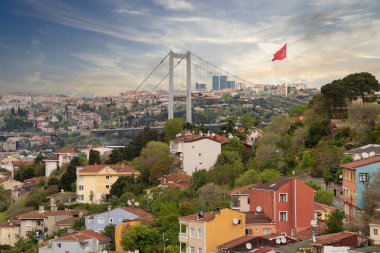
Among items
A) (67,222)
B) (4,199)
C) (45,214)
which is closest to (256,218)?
(67,222)

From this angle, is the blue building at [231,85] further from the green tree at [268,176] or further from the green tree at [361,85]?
the green tree at [268,176]

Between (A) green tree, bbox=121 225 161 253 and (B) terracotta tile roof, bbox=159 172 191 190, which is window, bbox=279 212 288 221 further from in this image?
(B) terracotta tile roof, bbox=159 172 191 190

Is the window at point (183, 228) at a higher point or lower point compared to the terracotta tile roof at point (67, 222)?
higher

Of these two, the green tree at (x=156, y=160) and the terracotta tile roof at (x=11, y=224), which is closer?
the terracotta tile roof at (x=11, y=224)

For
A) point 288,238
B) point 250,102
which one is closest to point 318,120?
point 288,238

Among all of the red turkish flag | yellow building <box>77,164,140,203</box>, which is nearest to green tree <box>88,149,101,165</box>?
yellow building <box>77,164,140,203</box>

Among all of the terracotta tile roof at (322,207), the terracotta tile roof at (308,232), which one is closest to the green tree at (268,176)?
the terracotta tile roof at (322,207)

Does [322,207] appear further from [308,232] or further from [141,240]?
[141,240]
